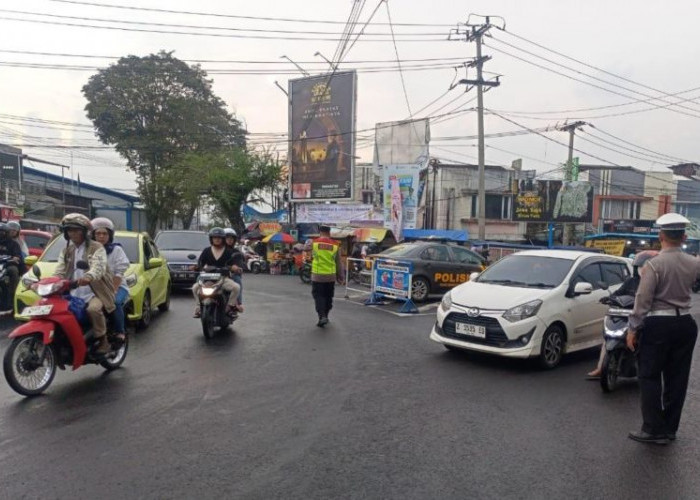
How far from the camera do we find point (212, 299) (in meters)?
8.42

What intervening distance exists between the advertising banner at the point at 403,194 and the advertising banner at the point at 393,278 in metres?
10.7

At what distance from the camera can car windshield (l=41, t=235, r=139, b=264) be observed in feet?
29.9

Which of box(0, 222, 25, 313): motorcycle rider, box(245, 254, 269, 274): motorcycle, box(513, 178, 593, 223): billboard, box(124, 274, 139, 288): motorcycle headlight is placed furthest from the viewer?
box(513, 178, 593, 223): billboard

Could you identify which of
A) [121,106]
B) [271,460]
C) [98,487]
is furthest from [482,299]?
[121,106]

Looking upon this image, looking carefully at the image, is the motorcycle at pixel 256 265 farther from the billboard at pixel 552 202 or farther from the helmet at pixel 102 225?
the helmet at pixel 102 225

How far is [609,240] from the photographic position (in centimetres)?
2914

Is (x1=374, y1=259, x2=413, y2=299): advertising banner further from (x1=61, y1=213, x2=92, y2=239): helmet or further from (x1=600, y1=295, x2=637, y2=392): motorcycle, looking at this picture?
(x1=61, y1=213, x2=92, y2=239): helmet

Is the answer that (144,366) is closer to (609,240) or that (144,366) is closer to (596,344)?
(596,344)

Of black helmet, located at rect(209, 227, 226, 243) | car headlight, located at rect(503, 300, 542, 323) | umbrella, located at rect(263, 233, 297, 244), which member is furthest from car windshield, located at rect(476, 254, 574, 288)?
umbrella, located at rect(263, 233, 297, 244)

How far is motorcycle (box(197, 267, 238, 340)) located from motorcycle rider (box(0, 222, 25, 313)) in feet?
12.3

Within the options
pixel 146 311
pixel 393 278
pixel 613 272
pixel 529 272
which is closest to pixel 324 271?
pixel 146 311

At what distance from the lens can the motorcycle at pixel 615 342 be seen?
234 inches

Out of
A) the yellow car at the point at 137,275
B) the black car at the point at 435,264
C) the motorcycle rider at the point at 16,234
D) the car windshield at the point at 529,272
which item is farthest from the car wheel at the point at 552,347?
the motorcycle rider at the point at 16,234

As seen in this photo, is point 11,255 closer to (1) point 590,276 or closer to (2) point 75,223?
(2) point 75,223
